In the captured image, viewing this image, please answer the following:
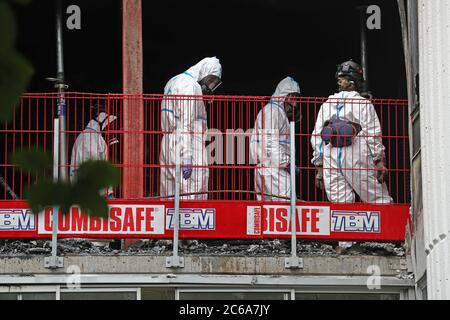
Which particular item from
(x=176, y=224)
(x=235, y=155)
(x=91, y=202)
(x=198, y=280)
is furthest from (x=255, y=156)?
(x=91, y=202)

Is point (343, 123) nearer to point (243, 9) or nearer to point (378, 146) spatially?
point (378, 146)

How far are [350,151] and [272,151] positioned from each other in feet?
2.38

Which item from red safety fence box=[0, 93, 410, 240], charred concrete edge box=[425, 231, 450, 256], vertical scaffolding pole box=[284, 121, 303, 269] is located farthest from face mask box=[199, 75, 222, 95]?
charred concrete edge box=[425, 231, 450, 256]

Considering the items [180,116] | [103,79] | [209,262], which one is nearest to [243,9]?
[103,79]

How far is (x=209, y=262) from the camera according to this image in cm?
1077

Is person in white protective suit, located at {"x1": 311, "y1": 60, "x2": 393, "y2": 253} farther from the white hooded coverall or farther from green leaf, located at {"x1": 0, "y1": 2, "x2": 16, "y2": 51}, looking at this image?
green leaf, located at {"x1": 0, "y1": 2, "x2": 16, "y2": 51}

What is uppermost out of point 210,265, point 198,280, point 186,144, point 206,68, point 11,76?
point 206,68

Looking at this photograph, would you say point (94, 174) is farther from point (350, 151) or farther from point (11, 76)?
point (350, 151)

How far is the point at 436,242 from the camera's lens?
391 inches

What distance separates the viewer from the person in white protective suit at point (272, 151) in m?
11.4

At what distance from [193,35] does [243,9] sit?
80 cm

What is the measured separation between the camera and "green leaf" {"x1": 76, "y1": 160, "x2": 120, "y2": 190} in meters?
2.51
